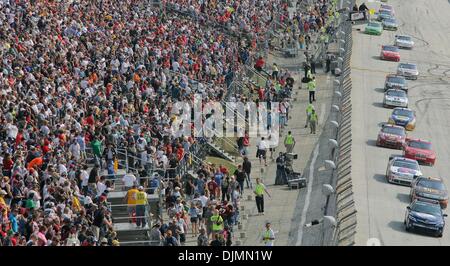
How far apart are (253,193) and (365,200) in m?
4.57

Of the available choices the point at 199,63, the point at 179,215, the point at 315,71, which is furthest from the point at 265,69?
the point at 179,215

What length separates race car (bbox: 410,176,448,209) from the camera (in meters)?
41.0

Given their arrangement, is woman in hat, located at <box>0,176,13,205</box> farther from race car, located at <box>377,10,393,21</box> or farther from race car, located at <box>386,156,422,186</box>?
race car, located at <box>377,10,393,21</box>

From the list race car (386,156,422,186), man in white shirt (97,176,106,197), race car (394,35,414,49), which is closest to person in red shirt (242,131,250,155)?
race car (386,156,422,186)

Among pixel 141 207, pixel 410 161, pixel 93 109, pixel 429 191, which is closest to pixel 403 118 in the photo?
pixel 410 161

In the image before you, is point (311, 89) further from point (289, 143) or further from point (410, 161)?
point (410, 161)

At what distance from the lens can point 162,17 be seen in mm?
63781

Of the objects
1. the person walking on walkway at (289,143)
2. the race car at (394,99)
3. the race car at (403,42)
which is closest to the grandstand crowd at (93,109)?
the person walking on walkway at (289,143)

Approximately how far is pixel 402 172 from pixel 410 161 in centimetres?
112

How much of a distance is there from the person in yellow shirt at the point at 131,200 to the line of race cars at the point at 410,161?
8.30m

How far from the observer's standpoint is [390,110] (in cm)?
5947

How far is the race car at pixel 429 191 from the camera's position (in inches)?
1613

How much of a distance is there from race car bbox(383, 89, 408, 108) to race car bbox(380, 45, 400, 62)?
14076 millimetres

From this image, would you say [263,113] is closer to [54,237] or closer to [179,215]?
[179,215]
